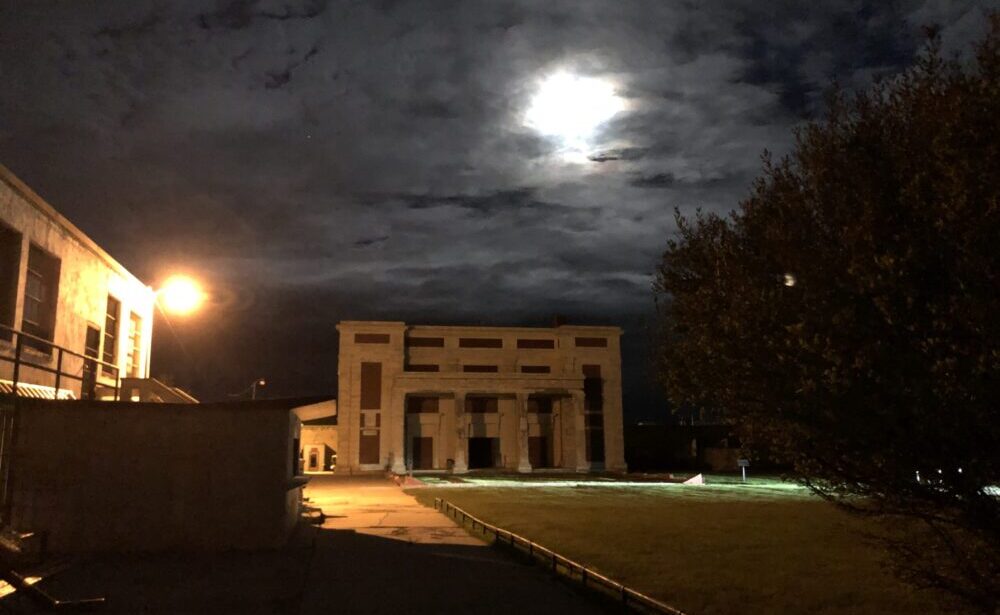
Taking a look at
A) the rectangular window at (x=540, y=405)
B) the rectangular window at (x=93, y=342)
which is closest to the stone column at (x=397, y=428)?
the rectangular window at (x=540, y=405)

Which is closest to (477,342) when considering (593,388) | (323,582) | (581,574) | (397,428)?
(397,428)

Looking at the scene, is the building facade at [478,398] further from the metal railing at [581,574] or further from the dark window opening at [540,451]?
the metal railing at [581,574]

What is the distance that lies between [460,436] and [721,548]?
4497cm

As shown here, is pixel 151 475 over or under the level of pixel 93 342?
under

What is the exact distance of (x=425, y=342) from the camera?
213 ft

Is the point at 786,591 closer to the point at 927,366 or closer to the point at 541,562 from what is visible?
the point at 541,562

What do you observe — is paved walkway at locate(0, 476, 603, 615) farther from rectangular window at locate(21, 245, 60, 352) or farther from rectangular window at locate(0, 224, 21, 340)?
rectangular window at locate(21, 245, 60, 352)

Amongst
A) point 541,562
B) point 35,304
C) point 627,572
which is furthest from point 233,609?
point 35,304

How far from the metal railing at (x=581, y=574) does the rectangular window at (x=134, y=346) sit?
15.5 meters

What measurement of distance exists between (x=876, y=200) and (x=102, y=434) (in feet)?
43.4

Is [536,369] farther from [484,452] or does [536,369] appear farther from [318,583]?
[318,583]

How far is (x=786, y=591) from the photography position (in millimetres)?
11461

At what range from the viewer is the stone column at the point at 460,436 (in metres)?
59.2

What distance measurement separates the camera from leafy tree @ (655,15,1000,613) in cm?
620
